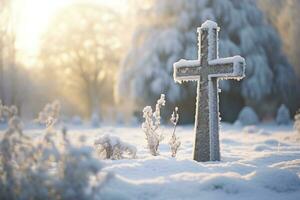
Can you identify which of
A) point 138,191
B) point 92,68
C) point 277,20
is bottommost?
point 138,191

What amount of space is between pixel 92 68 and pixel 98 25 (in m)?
3.62

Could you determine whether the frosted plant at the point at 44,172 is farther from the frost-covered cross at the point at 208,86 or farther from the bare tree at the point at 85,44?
the bare tree at the point at 85,44

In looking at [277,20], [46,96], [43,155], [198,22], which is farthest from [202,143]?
[46,96]

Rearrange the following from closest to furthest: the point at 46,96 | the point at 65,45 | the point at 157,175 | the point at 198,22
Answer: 1. the point at 157,175
2. the point at 198,22
3. the point at 65,45
4. the point at 46,96

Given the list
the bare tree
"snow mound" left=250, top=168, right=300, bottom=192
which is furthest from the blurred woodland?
"snow mound" left=250, top=168, right=300, bottom=192

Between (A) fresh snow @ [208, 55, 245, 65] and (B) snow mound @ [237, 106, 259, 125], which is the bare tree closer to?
(B) snow mound @ [237, 106, 259, 125]

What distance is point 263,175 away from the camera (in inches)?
247

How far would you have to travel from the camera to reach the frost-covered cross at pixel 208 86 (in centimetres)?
848

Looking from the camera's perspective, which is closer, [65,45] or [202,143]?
[202,143]

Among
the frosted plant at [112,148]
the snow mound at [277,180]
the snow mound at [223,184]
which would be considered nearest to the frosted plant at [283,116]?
the frosted plant at [112,148]

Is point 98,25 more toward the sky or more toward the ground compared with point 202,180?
more toward the sky

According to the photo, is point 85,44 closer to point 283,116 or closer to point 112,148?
point 283,116

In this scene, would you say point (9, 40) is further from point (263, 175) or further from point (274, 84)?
point (263, 175)

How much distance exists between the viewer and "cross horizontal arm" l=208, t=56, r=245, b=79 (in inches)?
323
